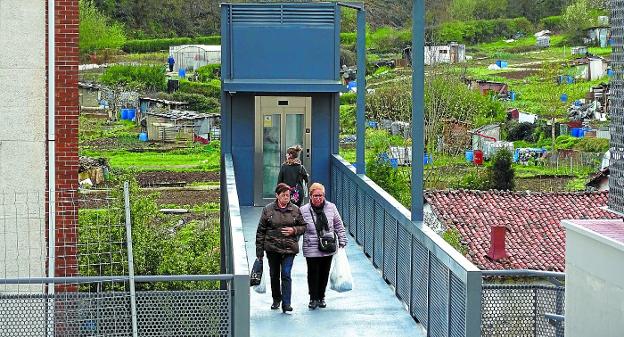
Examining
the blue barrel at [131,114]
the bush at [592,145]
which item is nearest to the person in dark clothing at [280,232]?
the bush at [592,145]

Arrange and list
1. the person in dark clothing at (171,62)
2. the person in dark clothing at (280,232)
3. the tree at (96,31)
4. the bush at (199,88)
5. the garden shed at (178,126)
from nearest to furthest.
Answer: the person in dark clothing at (280,232) → the garden shed at (178,126) → the tree at (96,31) → the person in dark clothing at (171,62) → the bush at (199,88)

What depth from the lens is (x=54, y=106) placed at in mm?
16281

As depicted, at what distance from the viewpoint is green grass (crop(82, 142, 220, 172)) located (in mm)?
84938

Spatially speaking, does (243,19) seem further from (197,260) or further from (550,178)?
(550,178)

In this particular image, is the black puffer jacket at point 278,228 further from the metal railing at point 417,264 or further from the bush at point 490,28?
the bush at point 490,28

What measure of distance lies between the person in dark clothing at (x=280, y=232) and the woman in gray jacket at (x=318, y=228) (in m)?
0.19

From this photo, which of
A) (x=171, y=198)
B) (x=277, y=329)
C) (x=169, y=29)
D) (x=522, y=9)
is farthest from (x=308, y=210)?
(x=522, y=9)

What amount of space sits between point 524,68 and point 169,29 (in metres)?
33.9

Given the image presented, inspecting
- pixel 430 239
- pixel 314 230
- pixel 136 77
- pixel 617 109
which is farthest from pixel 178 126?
pixel 617 109

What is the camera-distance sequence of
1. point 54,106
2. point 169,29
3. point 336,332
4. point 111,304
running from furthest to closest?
point 169,29 → point 54,106 → point 336,332 → point 111,304

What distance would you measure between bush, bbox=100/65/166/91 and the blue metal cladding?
262ft

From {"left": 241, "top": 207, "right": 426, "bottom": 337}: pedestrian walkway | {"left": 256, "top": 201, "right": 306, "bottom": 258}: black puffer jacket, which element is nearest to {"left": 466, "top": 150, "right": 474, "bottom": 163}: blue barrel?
{"left": 241, "top": 207, "right": 426, "bottom": 337}: pedestrian walkway

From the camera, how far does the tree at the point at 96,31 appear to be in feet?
336

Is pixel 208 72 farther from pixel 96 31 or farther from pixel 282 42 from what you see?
pixel 282 42
